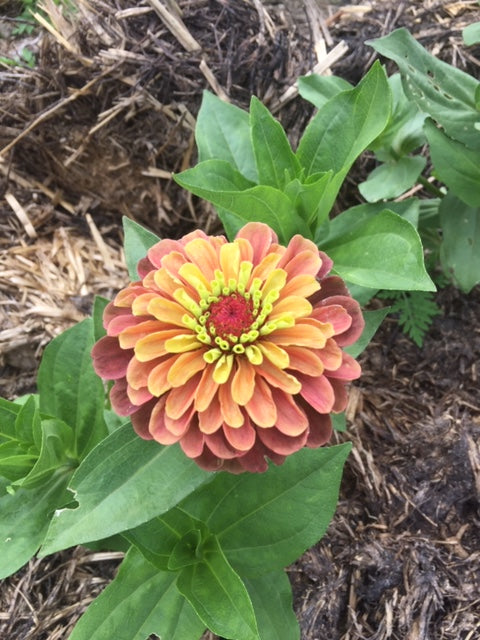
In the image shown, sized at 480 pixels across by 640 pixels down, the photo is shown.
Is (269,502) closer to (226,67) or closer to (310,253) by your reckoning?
(310,253)

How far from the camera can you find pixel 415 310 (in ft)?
6.38

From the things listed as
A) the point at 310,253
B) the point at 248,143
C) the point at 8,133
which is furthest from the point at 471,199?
the point at 8,133

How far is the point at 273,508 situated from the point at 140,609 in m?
0.37

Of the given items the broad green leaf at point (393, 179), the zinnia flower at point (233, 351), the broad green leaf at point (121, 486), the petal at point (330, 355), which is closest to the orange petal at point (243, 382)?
the zinnia flower at point (233, 351)

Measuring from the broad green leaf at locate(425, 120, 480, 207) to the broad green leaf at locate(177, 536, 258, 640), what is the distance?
3.70 ft

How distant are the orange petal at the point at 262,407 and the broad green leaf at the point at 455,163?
37.2 inches

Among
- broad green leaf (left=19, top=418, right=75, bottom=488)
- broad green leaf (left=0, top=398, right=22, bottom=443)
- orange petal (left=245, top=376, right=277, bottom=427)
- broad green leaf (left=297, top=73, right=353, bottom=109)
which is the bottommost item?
→ broad green leaf (left=19, top=418, right=75, bottom=488)

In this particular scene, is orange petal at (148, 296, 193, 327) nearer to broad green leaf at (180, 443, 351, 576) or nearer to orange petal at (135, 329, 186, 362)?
orange petal at (135, 329, 186, 362)

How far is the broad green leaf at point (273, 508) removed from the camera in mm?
1354

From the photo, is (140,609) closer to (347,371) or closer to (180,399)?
(180,399)

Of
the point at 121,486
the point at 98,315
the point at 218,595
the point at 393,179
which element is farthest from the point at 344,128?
the point at 218,595

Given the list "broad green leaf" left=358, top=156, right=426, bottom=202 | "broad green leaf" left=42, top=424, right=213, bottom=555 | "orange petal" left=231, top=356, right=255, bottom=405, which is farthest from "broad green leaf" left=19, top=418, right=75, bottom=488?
"broad green leaf" left=358, top=156, right=426, bottom=202

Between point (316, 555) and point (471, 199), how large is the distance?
3.48 feet

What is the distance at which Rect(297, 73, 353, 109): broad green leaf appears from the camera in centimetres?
175
